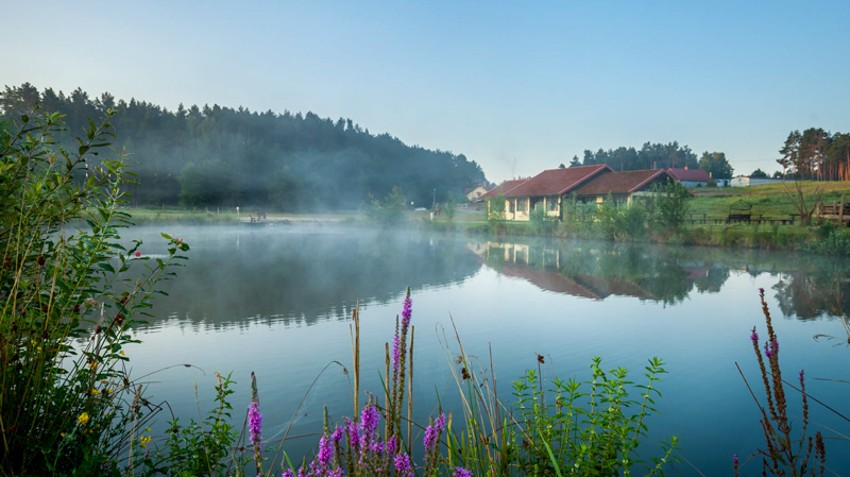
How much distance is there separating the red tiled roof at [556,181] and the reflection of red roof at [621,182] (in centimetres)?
64

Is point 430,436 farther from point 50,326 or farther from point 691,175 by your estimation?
point 691,175

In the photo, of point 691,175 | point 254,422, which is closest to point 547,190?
point 691,175

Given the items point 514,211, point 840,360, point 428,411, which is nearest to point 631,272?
point 840,360

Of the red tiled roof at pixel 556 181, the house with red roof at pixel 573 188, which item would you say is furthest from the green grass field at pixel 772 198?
the red tiled roof at pixel 556 181

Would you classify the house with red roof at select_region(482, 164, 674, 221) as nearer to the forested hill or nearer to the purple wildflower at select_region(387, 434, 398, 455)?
the forested hill

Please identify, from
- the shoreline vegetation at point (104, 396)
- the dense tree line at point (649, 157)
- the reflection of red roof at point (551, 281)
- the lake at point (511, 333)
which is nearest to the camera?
the shoreline vegetation at point (104, 396)

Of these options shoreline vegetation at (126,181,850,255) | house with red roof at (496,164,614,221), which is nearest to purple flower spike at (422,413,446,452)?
shoreline vegetation at (126,181,850,255)

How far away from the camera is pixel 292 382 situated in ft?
18.7

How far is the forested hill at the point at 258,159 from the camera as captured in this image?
61219mm

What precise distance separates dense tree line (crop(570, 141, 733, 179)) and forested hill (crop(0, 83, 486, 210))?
25.2 meters

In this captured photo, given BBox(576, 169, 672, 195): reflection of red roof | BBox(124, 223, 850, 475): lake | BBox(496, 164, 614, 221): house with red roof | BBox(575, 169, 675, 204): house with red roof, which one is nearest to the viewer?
BBox(124, 223, 850, 475): lake

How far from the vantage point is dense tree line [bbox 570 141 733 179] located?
78875 millimetres

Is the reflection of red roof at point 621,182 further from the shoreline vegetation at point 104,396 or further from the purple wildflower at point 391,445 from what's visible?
the purple wildflower at point 391,445

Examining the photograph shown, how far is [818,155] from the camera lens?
34.9 meters
